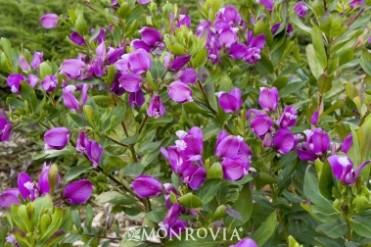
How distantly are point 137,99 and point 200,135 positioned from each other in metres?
0.29

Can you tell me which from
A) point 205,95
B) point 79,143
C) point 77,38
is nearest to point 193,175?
point 79,143

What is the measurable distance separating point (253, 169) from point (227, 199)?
97 millimetres

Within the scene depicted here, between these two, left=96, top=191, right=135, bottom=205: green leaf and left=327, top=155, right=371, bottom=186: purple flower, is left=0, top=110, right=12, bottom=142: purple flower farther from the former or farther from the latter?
left=327, top=155, right=371, bottom=186: purple flower

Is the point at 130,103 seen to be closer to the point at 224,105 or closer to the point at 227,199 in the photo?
the point at 224,105

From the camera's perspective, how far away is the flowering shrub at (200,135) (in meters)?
1.08

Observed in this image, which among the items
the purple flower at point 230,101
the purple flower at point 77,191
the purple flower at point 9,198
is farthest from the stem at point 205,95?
the purple flower at point 9,198

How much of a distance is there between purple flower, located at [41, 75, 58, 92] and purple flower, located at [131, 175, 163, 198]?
1.58ft

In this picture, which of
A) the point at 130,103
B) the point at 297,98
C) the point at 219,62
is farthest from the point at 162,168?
the point at 130,103

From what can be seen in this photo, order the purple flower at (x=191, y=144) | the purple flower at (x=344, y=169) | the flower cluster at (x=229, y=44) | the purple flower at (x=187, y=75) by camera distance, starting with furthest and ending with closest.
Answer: the flower cluster at (x=229, y=44) → the purple flower at (x=187, y=75) → the purple flower at (x=191, y=144) → the purple flower at (x=344, y=169)

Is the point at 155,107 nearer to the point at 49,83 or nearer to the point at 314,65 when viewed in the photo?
the point at 49,83

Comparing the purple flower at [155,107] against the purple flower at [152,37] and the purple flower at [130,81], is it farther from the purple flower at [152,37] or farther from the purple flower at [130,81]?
the purple flower at [152,37]

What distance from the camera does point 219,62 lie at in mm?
1608

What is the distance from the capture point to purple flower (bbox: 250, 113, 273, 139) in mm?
1256

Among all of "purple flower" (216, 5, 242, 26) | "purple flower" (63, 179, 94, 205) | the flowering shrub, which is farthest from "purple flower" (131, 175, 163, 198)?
"purple flower" (216, 5, 242, 26)
